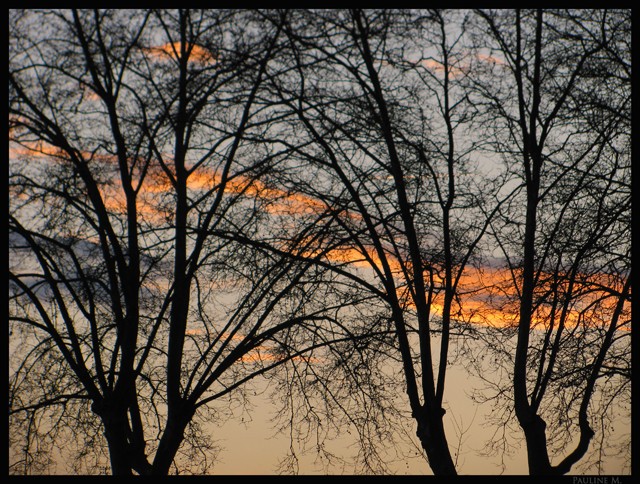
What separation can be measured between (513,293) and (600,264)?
5.61ft

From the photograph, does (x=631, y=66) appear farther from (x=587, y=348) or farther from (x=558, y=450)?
(x=558, y=450)

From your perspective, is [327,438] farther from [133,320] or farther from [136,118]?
[136,118]

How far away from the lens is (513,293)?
1291cm

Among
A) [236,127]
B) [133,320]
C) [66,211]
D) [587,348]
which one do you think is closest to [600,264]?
[587,348]

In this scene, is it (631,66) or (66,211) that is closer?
(631,66)

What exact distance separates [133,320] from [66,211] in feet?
8.69
